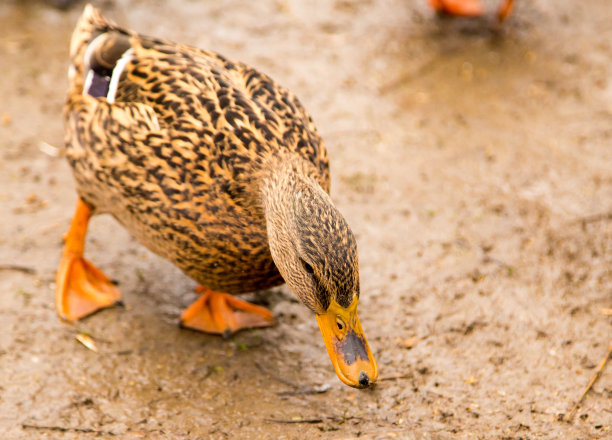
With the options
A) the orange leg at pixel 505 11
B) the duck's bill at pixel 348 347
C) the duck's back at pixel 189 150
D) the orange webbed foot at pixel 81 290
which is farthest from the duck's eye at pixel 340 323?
the orange leg at pixel 505 11

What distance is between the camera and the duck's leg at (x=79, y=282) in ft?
13.1

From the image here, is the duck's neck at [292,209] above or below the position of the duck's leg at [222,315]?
above

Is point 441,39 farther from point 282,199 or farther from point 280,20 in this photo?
point 282,199

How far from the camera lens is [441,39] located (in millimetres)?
6586

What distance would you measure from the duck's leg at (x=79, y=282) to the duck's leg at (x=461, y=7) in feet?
13.9

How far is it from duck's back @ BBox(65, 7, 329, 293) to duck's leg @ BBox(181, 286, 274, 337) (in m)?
0.48

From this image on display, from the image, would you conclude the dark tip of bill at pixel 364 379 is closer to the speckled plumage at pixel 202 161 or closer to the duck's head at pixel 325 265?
the duck's head at pixel 325 265

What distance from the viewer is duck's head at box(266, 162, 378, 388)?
9.59ft

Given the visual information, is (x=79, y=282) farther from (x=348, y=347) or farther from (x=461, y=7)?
(x=461, y=7)

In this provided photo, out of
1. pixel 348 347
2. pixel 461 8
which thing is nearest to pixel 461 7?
pixel 461 8

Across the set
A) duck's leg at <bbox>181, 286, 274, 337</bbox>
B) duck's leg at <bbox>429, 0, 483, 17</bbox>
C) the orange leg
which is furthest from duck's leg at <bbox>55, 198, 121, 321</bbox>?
the orange leg

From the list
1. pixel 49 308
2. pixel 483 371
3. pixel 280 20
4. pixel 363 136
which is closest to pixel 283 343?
pixel 483 371

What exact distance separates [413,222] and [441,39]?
2.55 metres

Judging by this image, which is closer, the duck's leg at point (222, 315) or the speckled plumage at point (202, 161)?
the speckled plumage at point (202, 161)
